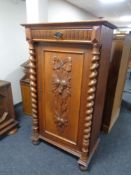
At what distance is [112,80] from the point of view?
1.84 metres

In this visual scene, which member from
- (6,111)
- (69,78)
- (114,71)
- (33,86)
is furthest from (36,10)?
(6,111)

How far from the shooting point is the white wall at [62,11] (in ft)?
10.3

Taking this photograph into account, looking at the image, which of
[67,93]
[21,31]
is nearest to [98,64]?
[67,93]

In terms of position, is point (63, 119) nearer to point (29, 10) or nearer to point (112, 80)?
point (112, 80)

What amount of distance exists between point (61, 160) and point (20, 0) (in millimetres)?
2301

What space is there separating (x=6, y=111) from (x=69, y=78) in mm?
1058

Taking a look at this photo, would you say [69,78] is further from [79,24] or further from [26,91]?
[26,91]

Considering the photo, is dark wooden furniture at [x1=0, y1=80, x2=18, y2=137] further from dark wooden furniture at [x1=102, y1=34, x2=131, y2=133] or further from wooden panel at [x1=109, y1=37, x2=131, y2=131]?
wooden panel at [x1=109, y1=37, x2=131, y2=131]

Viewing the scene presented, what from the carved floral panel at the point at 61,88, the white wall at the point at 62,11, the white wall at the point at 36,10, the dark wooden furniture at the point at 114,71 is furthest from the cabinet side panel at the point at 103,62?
the white wall at the point at 62,11

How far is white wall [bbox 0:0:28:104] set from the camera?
7.05 ft

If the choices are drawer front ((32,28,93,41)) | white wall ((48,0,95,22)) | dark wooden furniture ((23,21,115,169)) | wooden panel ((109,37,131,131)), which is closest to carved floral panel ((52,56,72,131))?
dark wooden furniture ((23,21,115,169))

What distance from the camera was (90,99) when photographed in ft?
4.07

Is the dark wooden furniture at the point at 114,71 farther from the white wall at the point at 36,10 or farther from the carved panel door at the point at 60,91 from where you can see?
the white wall at the point at 36,10

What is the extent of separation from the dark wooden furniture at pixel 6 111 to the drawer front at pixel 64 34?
787mm
